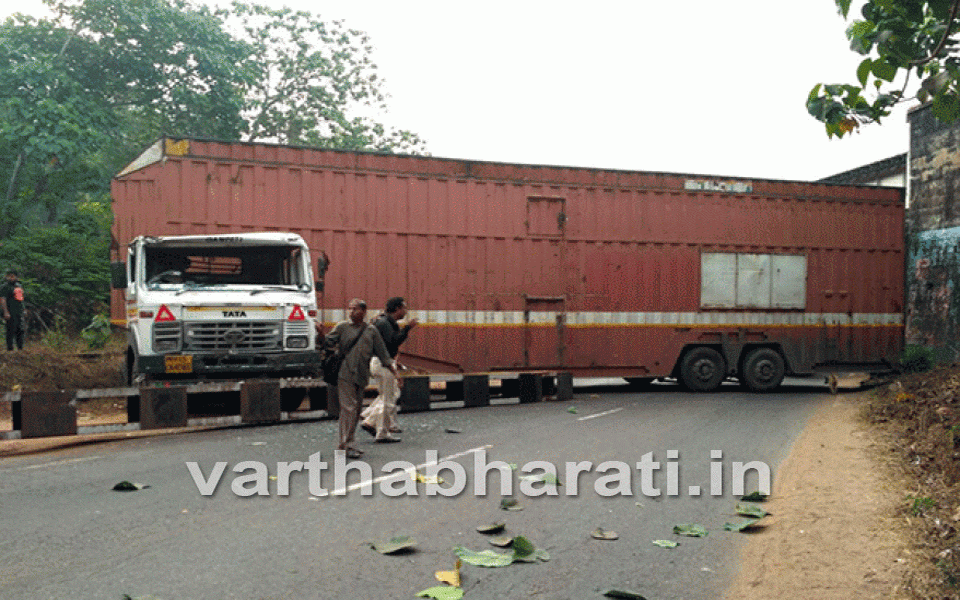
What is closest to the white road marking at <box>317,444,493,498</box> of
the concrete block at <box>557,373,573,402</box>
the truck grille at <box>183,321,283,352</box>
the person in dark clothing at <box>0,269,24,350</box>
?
the truck grille at <box>183,321,283,352</box>

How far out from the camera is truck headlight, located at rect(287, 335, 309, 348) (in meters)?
11.7

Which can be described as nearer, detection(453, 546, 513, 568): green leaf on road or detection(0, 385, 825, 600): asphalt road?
detection(0, 385, 825, 600): asphalt road

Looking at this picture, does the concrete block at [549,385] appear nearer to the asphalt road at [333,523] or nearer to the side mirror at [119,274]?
the asphalt road at [333,523]

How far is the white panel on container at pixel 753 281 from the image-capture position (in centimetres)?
1736

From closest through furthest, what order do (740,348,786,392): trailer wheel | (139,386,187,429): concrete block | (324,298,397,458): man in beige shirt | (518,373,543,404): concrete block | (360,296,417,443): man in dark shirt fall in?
1. (324,298,397,458): man in beige shirt
2. (360,296,417,443): man in dark shirt
3. (139,386,187,429): concrete block
4. (518,373,543,404): concrete block
5. (740,348,786,392): trailer wheel

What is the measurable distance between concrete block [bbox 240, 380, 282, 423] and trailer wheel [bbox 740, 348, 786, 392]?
9894mm

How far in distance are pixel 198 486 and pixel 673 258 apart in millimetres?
11637

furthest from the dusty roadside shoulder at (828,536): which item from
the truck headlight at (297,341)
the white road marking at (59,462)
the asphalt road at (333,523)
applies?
the white road marking at (59,462)

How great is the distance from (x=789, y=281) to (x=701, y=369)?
2.54 meters

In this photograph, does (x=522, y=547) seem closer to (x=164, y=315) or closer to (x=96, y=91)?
(x=164, y=315)

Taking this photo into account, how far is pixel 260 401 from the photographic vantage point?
11398mm

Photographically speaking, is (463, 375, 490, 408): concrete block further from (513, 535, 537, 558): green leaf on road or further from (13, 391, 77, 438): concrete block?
(513, 535, 537, 558): green leaf on road

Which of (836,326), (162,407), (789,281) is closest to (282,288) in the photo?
(162,407)

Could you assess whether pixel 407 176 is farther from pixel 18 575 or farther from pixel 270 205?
pixel 18 575
